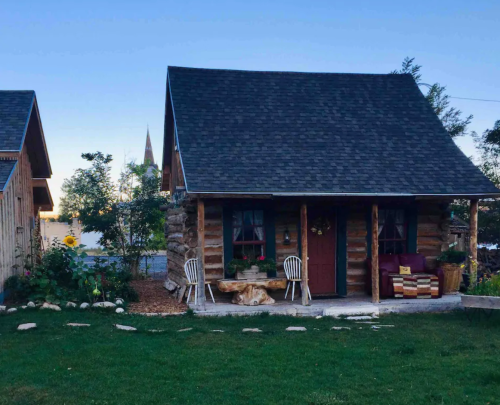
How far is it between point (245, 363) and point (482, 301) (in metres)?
5.13

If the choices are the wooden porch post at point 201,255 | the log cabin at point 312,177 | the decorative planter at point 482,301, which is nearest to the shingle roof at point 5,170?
the log cabin at point 312,177

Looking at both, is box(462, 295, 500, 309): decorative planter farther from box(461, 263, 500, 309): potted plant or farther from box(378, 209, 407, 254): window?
box(378, 209, 407, 254): window

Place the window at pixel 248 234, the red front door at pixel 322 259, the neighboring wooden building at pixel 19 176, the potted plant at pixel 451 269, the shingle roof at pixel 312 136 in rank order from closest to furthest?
the shingle roof at pixel 312 136
the neighboring wooden building at pixel 19 176
the window at pixel 248 234
the potted plant at pixel 451 269
the red front door at pixel 322 259

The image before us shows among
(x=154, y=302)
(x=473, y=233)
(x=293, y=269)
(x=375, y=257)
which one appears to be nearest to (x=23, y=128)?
(x=154, y=302)

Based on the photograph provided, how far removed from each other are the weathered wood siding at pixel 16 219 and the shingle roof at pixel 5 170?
0.92ft

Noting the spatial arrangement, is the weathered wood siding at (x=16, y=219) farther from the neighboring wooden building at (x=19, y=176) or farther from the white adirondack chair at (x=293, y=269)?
the white adirondack chair at (x=293, y=269)

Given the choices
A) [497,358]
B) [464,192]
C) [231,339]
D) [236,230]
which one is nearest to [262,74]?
[236,230]

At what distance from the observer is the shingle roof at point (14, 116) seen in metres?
12.2

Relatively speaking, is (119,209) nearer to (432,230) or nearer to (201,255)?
(201,255)

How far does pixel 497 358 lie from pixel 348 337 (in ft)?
7.68

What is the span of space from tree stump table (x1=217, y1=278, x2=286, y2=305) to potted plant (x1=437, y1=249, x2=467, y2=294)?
165 inches

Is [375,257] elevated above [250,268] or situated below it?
above

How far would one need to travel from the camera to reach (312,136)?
13250 mm

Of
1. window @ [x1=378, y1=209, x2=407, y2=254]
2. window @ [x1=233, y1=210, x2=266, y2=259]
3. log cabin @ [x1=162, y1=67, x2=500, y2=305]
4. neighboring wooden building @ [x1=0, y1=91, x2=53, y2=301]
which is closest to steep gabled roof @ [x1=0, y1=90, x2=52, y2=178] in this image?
neighboring wooden building @ [x1=0, y1=91, x2=53, y2=301]
